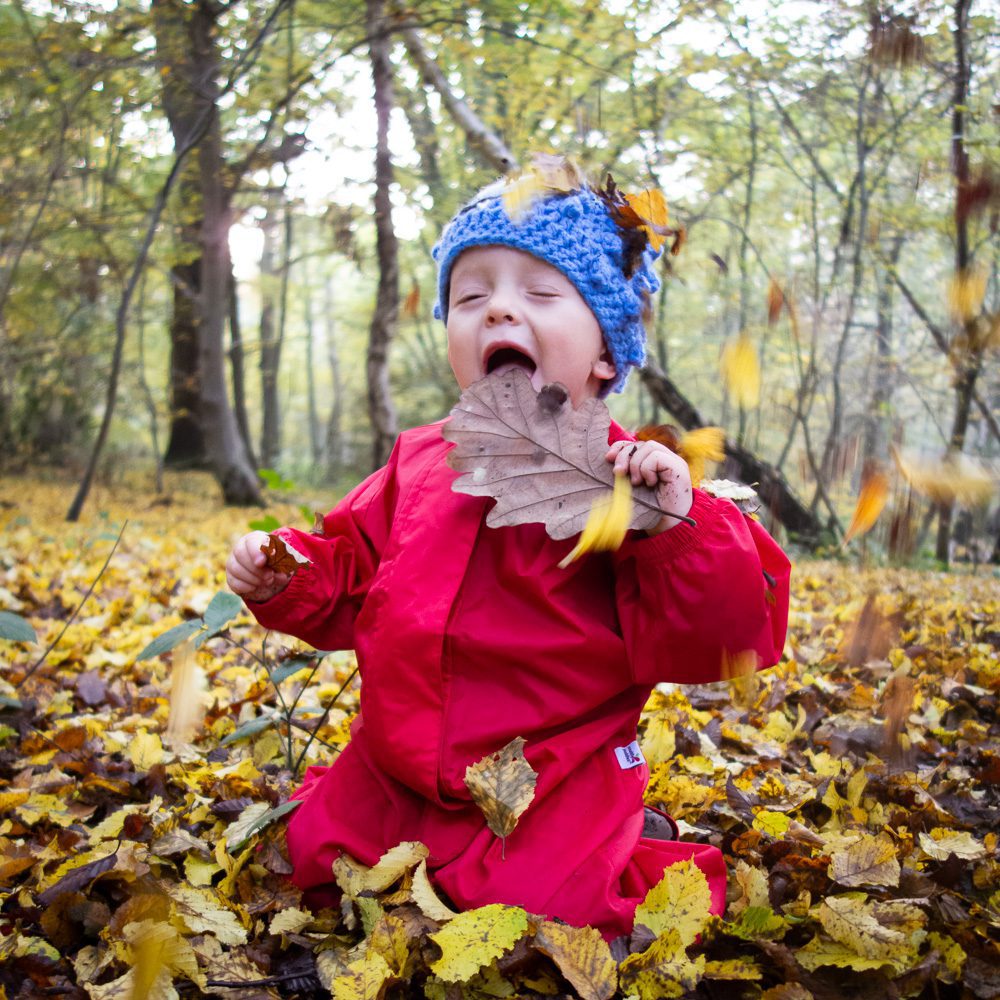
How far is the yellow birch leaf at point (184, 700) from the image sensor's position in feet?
7.49

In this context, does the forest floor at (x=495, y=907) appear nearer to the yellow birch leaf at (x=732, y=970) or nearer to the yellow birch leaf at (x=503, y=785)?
the yellow birch leaf at (x=732, y=970)

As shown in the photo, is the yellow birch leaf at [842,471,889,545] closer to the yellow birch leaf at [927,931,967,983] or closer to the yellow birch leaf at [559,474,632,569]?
the yellow birch leaf at [559,474,632,569]

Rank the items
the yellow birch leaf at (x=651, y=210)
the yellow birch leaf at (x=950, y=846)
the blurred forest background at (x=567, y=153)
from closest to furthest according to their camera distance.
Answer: the yellow birch leaf at (x=950, y=846)
the yellow birch leaf at (x=651, y=210)
the blurred forest background at (x=567, y=153)

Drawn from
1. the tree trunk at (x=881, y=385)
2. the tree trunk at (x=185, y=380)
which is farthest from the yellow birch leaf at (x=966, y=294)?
the tree trunk at (x=185, y=380)

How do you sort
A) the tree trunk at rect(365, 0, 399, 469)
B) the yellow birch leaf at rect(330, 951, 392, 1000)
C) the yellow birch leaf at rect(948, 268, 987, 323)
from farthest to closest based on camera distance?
the tree trunk at rect(365, 0, 399, 469), the yellow birch leaf at rect(948, 268, 987, 323), the yellow birch leaf at rect(330, 951, 392, 1000)

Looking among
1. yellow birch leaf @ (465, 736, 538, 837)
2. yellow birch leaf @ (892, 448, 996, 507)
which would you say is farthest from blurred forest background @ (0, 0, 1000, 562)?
yellow birch leaf @ (465, 736, 538, 837)

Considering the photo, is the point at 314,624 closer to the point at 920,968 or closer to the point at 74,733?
the point at 74,733

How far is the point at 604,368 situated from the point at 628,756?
73cm

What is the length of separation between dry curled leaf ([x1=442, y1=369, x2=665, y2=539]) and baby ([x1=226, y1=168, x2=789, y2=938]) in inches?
2.2

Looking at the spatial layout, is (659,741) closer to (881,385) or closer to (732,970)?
(732,970)

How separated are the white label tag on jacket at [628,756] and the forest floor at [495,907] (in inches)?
9.7

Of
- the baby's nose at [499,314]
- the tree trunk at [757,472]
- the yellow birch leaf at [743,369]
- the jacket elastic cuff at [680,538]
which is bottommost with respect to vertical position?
the tree trunk at [757,472]

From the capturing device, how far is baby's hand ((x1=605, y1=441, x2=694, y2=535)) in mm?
1263

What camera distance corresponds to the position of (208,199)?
8484 millimetres
